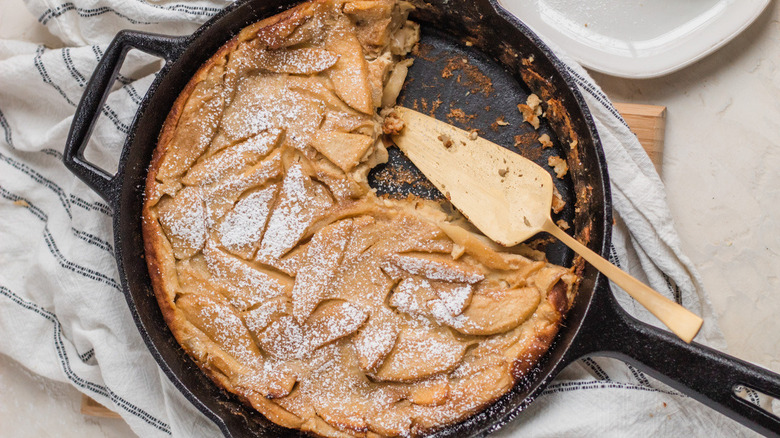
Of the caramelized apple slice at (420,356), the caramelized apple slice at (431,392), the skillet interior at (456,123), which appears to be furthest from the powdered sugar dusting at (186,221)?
the caramelized apple slice at (431,392)

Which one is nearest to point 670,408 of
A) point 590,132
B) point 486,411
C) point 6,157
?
point 486,411

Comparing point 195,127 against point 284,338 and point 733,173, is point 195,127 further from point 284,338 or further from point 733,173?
point 733,173

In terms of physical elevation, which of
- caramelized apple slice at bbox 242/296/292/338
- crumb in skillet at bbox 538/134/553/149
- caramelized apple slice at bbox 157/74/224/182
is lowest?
caramelized apple slice at bbox 242/296/292/338

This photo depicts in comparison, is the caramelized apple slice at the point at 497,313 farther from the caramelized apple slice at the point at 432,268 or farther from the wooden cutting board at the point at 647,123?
the wooden cutting board at the point at 647,123

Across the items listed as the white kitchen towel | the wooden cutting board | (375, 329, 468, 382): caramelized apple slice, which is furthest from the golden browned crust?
the wooden cutting board

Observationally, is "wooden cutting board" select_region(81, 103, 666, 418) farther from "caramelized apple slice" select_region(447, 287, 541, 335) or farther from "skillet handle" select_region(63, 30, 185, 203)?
"skillet handle" select_region(63, 30, 185, 203)

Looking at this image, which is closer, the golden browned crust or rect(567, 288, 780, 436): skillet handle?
rect(567, 288, 780, 436): skillet handle

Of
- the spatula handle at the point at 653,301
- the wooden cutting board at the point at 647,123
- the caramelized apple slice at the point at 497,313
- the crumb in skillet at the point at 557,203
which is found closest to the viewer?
the spatula handle at the point at 653,301
